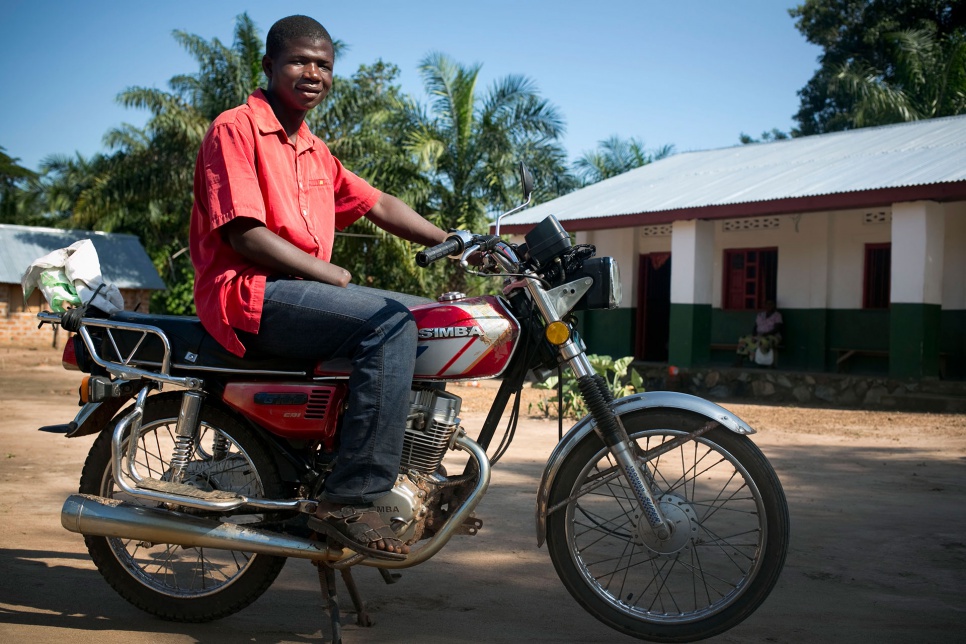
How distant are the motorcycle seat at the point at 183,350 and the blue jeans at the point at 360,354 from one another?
15 cm

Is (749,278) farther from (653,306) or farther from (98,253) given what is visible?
(98,253)

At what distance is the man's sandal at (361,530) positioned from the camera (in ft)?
9.41

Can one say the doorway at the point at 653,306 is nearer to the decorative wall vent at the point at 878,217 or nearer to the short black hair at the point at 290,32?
the decorative wall vent at the point at 878,217

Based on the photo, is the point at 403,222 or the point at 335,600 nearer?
the point at 335,600

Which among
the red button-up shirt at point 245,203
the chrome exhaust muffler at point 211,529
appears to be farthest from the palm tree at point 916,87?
the chrome exhaust muffler at point 211,529

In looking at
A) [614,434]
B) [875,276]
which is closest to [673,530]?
[614,434]

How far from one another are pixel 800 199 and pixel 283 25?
10890 mm

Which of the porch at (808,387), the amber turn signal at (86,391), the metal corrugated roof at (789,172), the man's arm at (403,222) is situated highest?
the metal corrugated roof at (789,172)

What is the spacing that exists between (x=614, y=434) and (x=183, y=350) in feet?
4.95

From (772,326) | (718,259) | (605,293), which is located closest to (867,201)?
(772,326)

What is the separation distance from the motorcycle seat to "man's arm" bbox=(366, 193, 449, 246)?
766 mm

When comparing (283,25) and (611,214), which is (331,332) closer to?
(283,25)

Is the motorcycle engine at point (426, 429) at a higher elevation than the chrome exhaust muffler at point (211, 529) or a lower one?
higher

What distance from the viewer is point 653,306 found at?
18.1 meters
